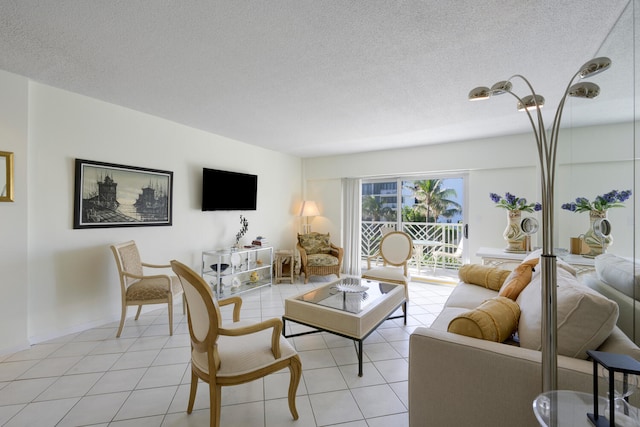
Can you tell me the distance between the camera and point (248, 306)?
11.0 feet

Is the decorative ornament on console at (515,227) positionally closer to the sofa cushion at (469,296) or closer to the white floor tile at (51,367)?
the sofa cushion at (469,296)

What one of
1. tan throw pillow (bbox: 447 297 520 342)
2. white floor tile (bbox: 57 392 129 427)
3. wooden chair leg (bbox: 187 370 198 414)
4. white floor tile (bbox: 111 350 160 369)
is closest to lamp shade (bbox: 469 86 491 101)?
tan throw pillow (bbox: 447 297 520 342)

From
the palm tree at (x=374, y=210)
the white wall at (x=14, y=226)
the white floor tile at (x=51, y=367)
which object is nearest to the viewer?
the white floor tile at (x=51, y=367)

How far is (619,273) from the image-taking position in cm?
148

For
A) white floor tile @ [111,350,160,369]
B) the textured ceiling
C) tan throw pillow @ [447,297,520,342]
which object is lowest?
white floor tile @ [111,350,160,369]

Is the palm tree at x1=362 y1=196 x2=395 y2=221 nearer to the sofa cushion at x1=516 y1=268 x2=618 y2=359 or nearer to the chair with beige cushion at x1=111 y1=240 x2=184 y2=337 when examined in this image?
the chair with beige cushion at x1=111 y1=240 x2=184 y2=337

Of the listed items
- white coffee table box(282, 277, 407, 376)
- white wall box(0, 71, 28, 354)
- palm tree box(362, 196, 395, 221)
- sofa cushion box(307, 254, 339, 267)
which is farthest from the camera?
palm tree box(362, 196, 395, 221)

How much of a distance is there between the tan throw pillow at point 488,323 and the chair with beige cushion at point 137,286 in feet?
8.31

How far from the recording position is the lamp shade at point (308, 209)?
513cm

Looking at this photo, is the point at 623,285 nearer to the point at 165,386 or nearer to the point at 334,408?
the point at 334,408

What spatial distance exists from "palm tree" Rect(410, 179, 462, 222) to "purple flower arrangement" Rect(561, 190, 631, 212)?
90.5 inches

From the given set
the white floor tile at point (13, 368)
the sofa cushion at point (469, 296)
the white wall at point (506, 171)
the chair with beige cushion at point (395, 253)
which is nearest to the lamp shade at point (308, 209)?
the white wall at point (506, 171)

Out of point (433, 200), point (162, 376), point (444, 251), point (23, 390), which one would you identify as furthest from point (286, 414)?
point (444, 251)

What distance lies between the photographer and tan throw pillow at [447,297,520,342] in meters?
1.28
